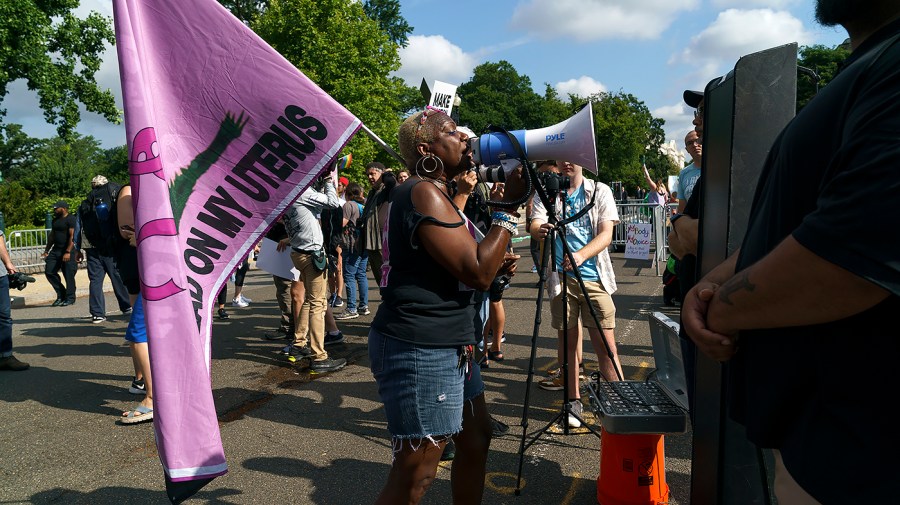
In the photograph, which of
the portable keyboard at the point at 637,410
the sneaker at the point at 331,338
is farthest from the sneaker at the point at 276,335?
the portable keyboard at the point at 637,410

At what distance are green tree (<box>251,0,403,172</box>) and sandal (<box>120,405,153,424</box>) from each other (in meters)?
21.8

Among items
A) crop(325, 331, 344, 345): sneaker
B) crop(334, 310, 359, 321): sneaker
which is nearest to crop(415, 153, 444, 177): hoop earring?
crop(325, 331, 344, 345): sneaker

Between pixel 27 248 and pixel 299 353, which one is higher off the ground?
pixel 27 248

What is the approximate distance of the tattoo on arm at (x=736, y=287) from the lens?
1.10 m

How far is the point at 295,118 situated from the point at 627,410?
6.52 ft

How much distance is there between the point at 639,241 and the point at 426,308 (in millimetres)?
9978

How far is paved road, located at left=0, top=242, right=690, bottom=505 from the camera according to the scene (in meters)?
3.35

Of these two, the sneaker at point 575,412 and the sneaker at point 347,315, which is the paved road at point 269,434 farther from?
the sneaker at point 347,315

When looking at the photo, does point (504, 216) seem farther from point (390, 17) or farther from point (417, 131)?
point (390, 17)

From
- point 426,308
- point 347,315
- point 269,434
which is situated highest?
point 426,308

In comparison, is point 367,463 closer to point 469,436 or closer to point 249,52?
point 469,436

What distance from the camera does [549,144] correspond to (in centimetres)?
277

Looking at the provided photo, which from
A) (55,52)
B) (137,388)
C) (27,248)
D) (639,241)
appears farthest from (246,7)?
(137,388)

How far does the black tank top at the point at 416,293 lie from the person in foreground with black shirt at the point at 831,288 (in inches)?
46.4
